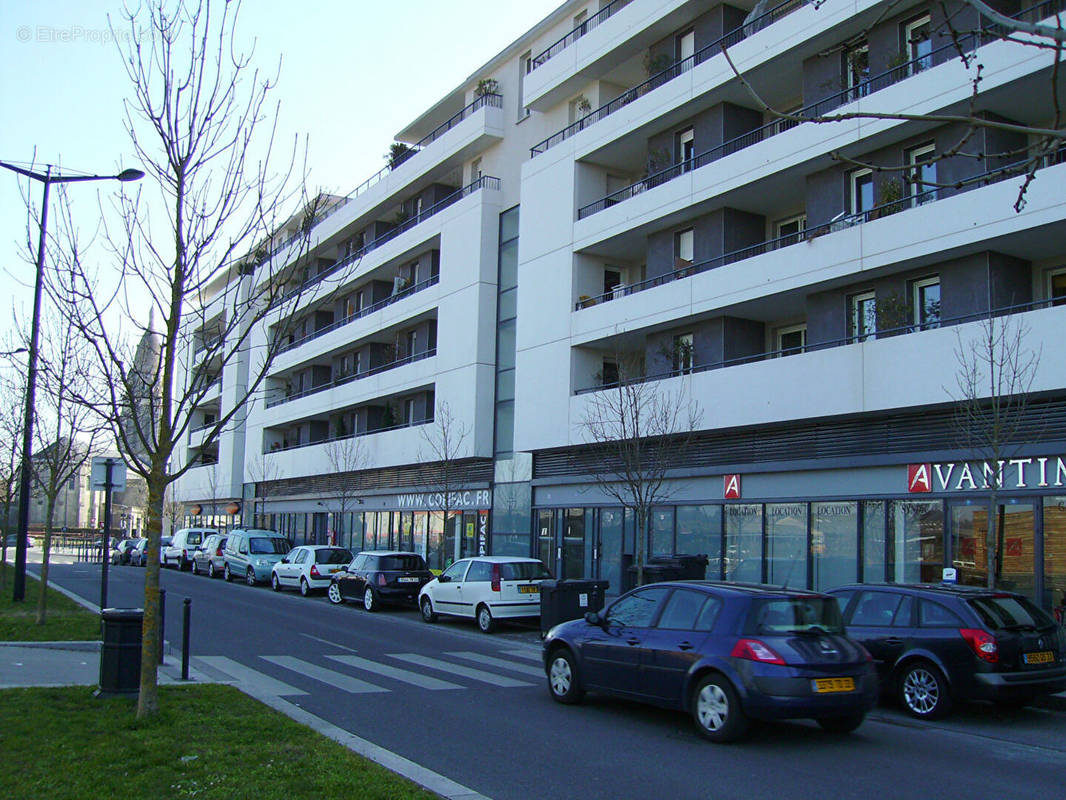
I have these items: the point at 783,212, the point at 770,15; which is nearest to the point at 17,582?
the point at 783,212

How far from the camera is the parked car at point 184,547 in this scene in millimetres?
42719

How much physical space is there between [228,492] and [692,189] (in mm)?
42699

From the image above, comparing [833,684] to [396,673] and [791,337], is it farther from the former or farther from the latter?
[791,337]

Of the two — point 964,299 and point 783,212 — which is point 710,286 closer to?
point 783,212

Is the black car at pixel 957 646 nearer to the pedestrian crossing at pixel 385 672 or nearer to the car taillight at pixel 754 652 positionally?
the car taillight at pixel 754 652

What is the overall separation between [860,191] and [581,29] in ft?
40.4

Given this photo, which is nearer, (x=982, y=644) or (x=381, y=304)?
(x=982, y=644)

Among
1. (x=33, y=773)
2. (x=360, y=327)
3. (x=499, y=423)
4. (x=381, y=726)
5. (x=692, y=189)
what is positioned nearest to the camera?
(x=33, y=773)

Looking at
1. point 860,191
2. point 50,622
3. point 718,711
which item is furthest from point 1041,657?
point 50,622

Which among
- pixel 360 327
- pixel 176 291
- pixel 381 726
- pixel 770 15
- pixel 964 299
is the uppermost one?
pixel 770 15

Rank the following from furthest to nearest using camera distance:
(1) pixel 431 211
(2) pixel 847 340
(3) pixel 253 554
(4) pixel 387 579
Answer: (1) pixel 431 211 → (3) pixel 253 554 → (4) pixel 387 579 → (2) pixel 847 340

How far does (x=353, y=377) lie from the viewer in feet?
140

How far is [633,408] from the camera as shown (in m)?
22.6

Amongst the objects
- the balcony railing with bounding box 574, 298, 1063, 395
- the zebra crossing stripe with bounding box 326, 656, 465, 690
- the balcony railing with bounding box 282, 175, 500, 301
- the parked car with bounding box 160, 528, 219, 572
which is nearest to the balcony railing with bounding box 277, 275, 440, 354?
the balcony railing with bounding box 282, 175, 500, 301
